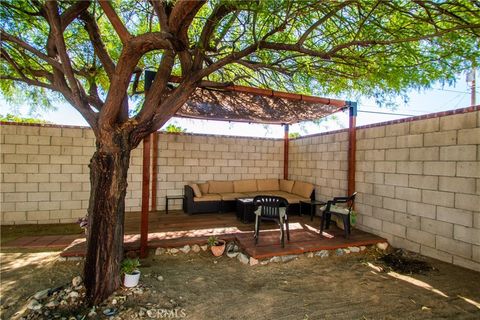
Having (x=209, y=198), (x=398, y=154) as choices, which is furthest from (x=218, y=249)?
(x=398, y=154)

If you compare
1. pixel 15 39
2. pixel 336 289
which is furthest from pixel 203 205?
pixel 15 39

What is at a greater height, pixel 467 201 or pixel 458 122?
pixel 458 122

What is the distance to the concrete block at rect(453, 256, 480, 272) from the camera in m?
2.91

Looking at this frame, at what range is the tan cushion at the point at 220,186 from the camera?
20.1 ft

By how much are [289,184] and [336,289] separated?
149 inches

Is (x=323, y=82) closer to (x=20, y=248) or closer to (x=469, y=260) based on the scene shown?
(x=469, y=260)

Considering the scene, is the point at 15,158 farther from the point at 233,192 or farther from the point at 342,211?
the point at 342,211

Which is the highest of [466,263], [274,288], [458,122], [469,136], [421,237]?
[458,122]

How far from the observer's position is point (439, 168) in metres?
3.28

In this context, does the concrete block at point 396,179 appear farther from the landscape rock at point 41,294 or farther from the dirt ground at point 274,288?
the landscape rock at point 41,294

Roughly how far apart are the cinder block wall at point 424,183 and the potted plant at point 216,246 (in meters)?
2.79

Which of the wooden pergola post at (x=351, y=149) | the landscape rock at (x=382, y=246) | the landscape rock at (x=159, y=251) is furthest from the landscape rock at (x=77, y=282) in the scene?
the wooden pergola post at (x=351, y=149)

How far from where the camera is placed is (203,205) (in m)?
5.52

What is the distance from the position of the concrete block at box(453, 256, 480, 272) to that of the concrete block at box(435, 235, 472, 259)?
5cm
